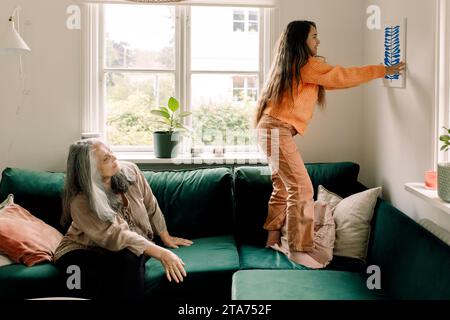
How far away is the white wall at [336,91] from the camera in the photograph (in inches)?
142

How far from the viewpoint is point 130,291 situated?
2.46 meters

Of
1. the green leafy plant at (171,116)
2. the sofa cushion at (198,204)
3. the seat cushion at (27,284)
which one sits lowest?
the seat cushion at (27,284)

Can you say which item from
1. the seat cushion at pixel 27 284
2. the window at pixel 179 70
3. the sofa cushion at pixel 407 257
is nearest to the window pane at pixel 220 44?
the window at pixel 179 70

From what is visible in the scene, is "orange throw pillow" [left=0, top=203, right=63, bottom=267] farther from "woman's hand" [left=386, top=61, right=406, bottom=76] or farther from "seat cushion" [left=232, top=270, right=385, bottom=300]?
"woman's hand" [left=386, top=61, right=406, bottom=76]

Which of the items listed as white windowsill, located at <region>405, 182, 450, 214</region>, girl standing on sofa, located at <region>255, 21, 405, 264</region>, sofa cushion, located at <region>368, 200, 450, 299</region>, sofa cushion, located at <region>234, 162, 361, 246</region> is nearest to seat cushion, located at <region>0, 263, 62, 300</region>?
sofa cushion, located at <region>234, 162, 361, 246</region>

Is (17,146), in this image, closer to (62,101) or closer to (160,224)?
(62,101)

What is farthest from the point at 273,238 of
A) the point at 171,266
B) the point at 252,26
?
the point at 252,26

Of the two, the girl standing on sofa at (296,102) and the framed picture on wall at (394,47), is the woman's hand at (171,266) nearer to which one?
the girl standing on sofa at (296,102)

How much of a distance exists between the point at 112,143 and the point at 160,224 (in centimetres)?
100

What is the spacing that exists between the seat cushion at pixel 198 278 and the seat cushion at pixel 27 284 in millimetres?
460

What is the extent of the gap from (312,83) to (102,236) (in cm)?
137

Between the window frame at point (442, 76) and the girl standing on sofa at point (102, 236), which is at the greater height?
the window frame at point (442, 76)

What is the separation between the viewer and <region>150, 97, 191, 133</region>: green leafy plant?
138 inches

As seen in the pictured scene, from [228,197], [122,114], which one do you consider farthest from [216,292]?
[122,114]
